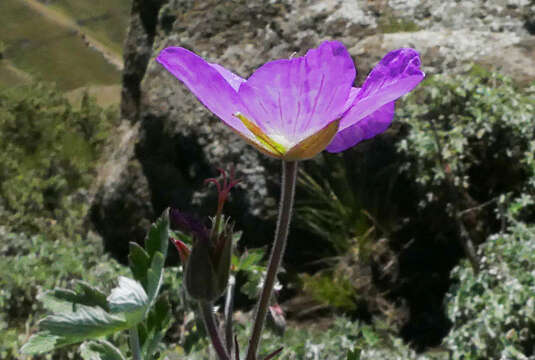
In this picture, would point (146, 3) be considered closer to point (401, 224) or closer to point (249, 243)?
point (249, 243)

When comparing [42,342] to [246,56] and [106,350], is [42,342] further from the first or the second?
[246,56]

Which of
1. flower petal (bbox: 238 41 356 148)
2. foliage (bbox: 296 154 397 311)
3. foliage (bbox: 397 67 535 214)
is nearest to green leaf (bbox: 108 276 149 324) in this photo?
flower petal (bbox: 238 41 356 148)

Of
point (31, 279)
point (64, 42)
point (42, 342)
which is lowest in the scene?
point (64, 42)

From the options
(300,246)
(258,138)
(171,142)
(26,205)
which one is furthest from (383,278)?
(26,205)

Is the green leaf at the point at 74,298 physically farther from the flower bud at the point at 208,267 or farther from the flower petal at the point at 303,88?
the flower petal at the point at 303,88

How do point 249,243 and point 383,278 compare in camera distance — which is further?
point 249,243

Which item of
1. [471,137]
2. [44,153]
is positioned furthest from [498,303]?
[44,153]

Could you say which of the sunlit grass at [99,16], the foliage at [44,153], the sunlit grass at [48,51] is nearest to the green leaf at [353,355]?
the foliage at [44,153]
